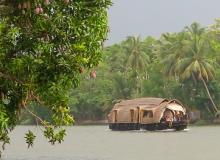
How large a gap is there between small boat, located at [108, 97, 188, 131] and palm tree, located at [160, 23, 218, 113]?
20.2 ft

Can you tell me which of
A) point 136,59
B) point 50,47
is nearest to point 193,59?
point 136,59

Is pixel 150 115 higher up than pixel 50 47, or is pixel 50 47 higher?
pixel 150 115

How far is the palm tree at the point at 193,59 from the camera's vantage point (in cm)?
Answer: 6876

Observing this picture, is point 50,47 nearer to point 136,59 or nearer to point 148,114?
point 148,114

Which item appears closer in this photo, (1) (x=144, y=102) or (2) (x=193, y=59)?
(1) (x=144, y=102)

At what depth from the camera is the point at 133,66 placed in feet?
263

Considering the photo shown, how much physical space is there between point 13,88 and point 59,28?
1578mm

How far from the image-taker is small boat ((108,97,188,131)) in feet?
205

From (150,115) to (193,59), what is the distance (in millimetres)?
10382

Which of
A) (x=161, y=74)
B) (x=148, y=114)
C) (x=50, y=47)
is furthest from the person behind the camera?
(x=161, y=74)

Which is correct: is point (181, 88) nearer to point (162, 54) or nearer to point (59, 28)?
point (162, 54)

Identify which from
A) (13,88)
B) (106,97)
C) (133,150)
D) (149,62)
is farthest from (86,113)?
(13,88)

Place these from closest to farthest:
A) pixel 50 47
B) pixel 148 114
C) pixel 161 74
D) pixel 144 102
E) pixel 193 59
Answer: pixel 50 47, pixel 148 114, pixel 144 102, pixel 193 59, pixel 161 74

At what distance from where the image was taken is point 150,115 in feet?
207
